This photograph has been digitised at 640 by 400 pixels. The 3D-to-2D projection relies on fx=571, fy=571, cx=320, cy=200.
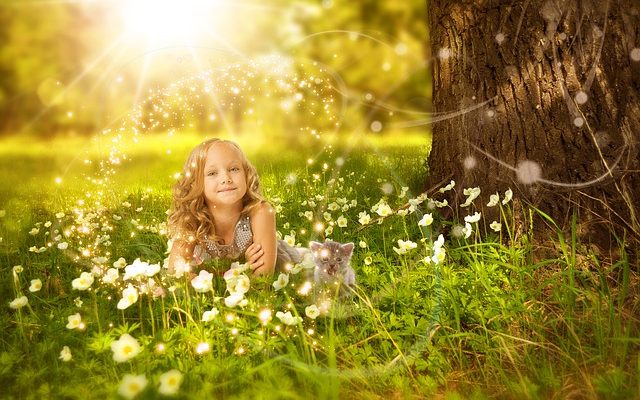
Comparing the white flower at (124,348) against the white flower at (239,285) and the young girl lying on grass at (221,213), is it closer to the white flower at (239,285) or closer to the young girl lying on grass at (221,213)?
the white flower at (239,285)

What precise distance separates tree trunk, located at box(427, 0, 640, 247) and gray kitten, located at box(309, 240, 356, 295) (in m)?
0.98

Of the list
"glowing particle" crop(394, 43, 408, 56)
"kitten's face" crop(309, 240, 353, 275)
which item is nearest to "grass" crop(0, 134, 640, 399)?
"kitten's face" crop(309, 240, 353, 275)

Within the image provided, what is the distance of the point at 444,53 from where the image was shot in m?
3.56

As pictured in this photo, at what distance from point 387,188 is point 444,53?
1.54 m

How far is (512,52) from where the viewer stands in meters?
3.13

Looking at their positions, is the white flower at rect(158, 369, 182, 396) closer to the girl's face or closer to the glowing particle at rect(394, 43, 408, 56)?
the girl's face

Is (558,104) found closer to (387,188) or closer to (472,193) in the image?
(472,193)

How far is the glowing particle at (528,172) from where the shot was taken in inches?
123

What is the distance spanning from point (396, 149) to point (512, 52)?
364 centimetres

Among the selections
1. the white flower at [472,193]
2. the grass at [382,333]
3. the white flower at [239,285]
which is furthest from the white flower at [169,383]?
the white flower at [472,193]

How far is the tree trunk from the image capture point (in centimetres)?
291

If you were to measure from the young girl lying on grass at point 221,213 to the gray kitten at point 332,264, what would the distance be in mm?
388

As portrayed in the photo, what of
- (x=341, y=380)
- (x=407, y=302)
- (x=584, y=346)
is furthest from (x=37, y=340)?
(x=584, y=346)

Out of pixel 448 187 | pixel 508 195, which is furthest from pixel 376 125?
pixel 508 195
